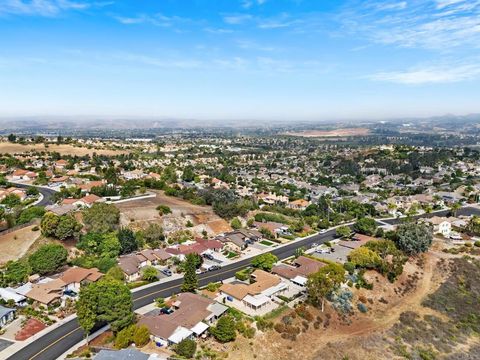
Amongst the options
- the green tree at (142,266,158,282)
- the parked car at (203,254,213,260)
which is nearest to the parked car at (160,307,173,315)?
the green tree at (142,266,158,282)

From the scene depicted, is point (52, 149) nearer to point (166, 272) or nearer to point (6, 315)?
point (166, 272)

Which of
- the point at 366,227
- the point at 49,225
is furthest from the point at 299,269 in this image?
the point at 49,225

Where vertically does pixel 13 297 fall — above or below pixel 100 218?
below

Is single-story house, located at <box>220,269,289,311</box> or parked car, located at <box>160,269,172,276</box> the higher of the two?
single-story house, located at <box>220,269,289,311</box>

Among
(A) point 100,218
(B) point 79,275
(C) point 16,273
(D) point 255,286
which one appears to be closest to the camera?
(C) point 16,273

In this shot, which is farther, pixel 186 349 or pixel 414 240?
pixel 414 240

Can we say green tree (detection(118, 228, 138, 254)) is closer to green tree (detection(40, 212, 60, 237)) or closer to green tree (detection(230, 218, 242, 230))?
green tree (detection(40, 212, 60, 237))

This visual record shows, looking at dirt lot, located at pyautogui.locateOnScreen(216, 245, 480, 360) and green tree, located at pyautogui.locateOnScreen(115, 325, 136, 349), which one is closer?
green tree, located at pyautogui.locateOnScreen(115, 325, 136, 349)
